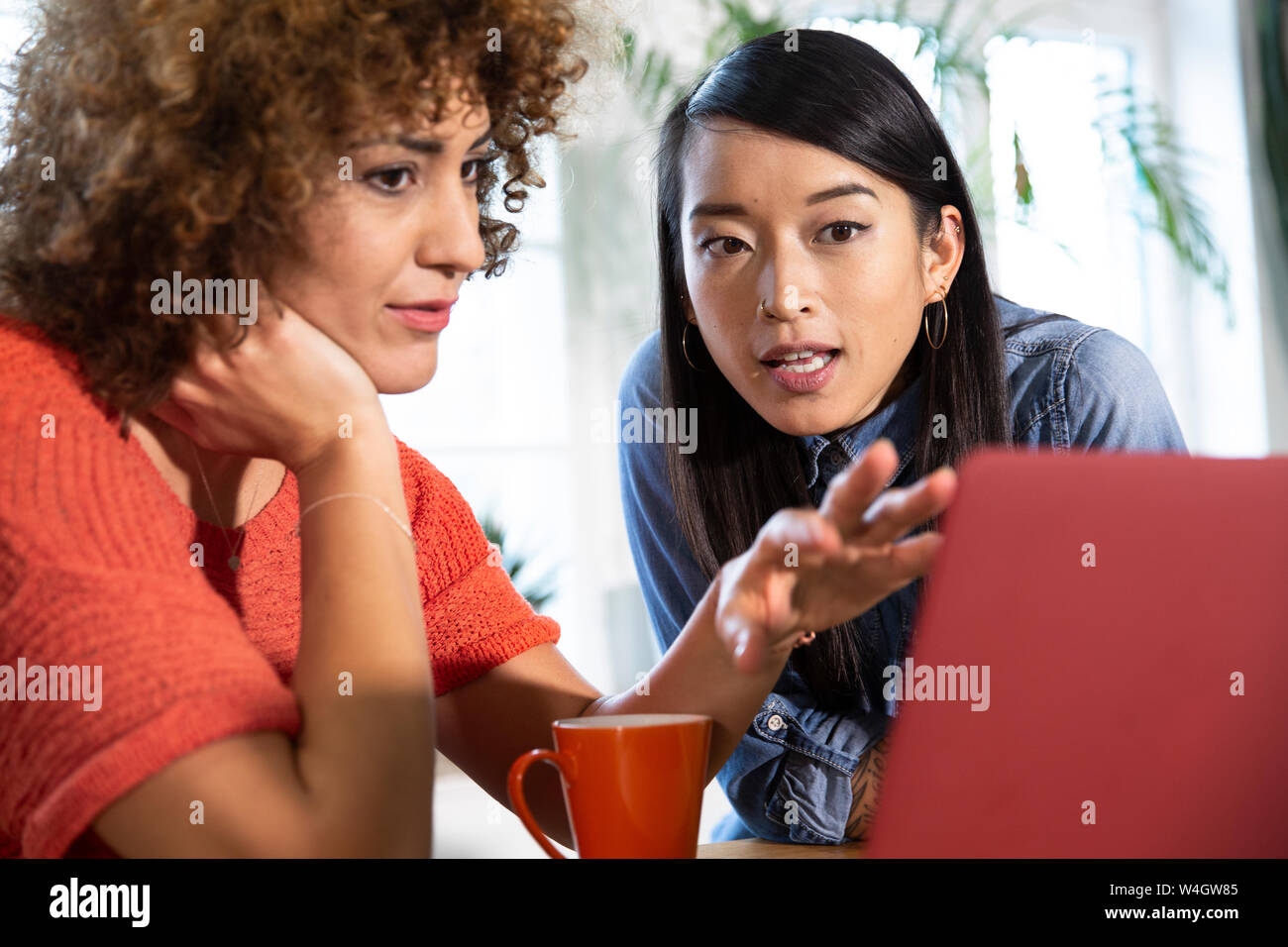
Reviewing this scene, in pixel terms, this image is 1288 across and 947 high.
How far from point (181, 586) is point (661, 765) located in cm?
32

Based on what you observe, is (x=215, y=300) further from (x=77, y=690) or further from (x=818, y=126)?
(x=818, y=126)

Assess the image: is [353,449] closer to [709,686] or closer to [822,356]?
[709,686]

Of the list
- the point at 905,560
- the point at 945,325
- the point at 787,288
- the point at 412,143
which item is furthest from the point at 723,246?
the point at 905,560

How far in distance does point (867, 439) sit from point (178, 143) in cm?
83

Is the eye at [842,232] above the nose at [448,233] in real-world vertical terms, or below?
above

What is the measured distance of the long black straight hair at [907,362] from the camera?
125 centimetres

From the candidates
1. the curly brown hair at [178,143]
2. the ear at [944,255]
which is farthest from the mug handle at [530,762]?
the ear at [944,255]

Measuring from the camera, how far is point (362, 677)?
757 mm

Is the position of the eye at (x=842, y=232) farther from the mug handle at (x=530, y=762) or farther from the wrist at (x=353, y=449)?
the mug handle at (x=530, y=762)

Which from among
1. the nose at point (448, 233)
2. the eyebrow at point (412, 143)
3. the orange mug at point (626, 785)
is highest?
the eyebrow at point (412, 143)

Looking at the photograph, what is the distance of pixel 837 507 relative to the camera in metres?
0.63

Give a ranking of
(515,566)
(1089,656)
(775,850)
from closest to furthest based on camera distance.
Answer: (1089,656), (775,850), (515,566)
